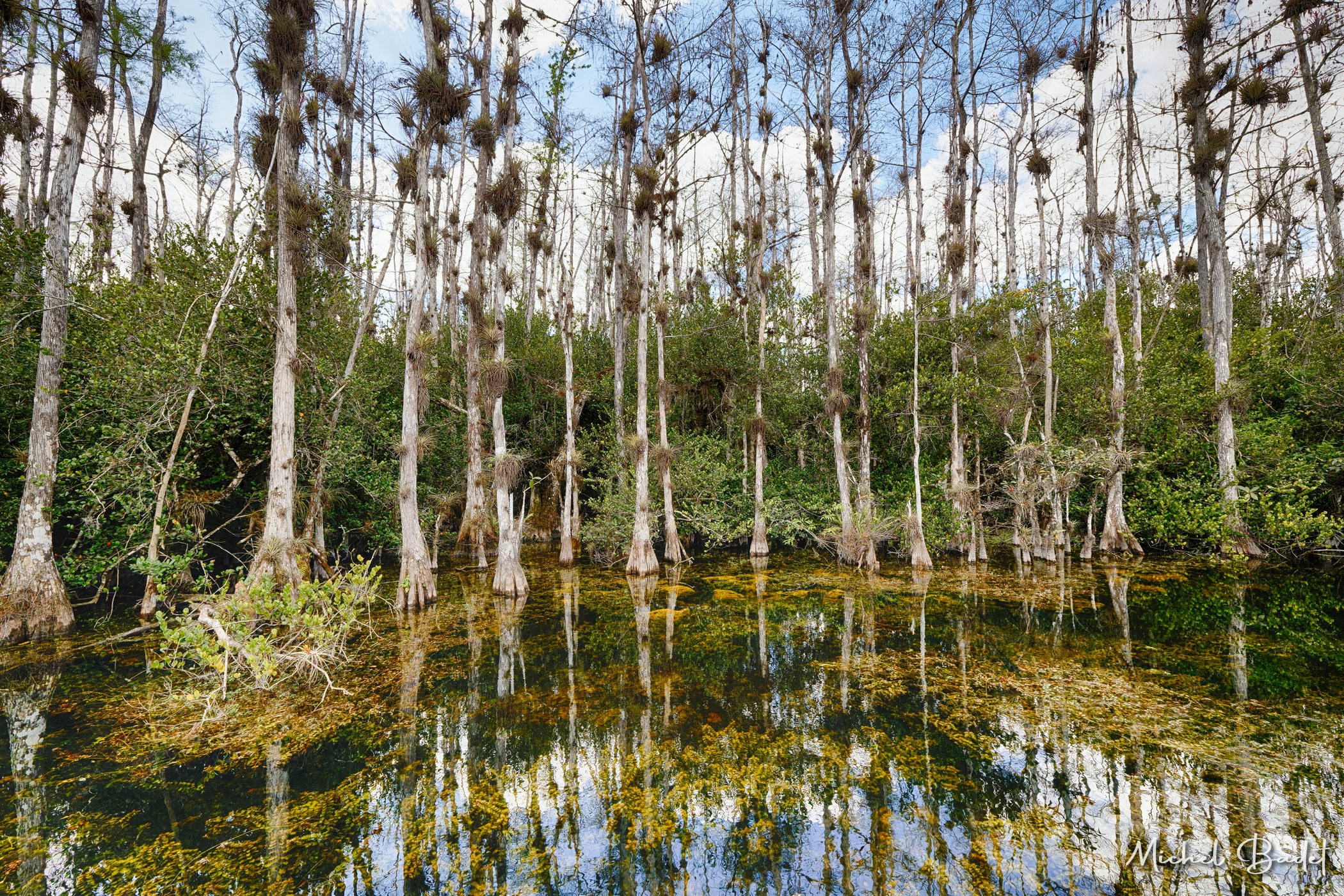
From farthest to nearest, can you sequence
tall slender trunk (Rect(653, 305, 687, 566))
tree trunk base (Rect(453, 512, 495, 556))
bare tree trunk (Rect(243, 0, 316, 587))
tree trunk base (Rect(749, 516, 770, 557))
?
tree trunk base (Rect(749, 516, 770, 557)) < tree trunk base (Rect(453, 512, 495, 556)) < tall slender trunk (Rect(653, 305, 687, 566)) < bare tree trunk (Rect(243, 0, 316, 587))

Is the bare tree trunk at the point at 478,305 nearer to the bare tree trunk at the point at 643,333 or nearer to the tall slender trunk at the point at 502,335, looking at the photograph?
the tall slender trunk at the point at 502,335

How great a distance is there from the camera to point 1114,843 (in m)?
3.68

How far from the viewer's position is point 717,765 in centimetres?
491

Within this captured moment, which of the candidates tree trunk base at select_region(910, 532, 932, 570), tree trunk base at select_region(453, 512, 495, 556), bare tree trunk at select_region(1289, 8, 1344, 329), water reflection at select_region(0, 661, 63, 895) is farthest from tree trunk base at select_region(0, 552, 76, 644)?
bare tree trunk at select_region(1289, 8, 1344, 329)

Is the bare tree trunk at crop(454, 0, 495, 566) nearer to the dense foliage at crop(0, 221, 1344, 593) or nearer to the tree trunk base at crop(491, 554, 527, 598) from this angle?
the dense foliage at crop(0, 221, 1344, 593)

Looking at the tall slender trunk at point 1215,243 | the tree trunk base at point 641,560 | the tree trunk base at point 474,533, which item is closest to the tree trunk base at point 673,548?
the tree trunk base at point 641,560

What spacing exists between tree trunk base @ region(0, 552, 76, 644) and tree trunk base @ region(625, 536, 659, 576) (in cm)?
1073

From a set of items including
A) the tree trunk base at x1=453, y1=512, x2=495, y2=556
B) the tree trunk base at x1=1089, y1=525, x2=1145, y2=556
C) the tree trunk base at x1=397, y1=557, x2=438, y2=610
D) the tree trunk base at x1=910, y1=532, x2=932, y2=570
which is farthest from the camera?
the tree trunk base at x1=453, y1=512, x2=495, y2=556

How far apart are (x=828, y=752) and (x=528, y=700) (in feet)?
11.6

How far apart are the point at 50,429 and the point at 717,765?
1260cm

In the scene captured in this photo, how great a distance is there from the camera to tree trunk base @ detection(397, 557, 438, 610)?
35.6 ft

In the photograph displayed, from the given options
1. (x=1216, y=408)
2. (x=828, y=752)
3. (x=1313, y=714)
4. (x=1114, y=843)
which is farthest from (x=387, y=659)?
(x=1216, y=408)

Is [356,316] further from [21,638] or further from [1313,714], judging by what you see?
[1313,714]

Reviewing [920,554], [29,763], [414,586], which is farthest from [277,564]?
[920,554]
